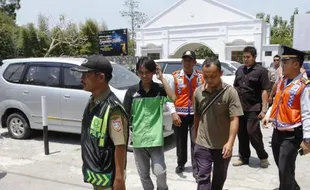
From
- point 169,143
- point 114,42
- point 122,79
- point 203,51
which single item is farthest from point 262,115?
point 203,51

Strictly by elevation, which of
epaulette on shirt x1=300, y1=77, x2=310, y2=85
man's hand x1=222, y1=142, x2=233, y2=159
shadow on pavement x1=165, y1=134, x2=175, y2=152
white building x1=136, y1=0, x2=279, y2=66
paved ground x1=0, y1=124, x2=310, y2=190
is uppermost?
white building x1=136, y1=0, x2=279, y2=66

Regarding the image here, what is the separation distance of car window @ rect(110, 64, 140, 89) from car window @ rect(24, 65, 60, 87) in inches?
45.0

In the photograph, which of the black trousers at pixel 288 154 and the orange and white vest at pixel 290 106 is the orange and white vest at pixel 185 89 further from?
the black trousers at pixel 288 154

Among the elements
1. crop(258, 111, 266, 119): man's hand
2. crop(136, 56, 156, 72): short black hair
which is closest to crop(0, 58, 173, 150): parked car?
crop(258, 111, 266, 119): man's hand

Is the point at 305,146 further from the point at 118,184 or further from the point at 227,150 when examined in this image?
the point at 118,184

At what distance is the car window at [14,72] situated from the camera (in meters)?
6.79

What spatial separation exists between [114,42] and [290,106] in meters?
24.6

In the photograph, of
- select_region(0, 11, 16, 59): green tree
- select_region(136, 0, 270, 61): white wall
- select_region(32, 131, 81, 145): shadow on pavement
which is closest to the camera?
select_region(32, 131, 81, 145): shadow on pavement

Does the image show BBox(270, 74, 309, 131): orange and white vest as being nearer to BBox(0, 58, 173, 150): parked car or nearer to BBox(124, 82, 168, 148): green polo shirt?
BBox(124, 82, 168, 148): green polo shirt

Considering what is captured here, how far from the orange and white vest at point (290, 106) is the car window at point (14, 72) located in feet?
17.8

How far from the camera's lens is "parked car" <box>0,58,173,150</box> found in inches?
241

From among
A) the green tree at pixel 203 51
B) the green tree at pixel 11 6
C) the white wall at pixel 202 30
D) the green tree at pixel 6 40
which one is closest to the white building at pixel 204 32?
the white wall at pixel 202 30

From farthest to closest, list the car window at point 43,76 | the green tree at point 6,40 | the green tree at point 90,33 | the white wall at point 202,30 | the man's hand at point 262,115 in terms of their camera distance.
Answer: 1. the green tree at point 90,33
2. the white wall at point 202,30
3. the green tree at point 6,40
4. the car window at point 43,76
5. the man's hand at point 262,115

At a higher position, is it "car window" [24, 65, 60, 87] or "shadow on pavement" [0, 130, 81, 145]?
"car window" [24, 65, 60, 87]
